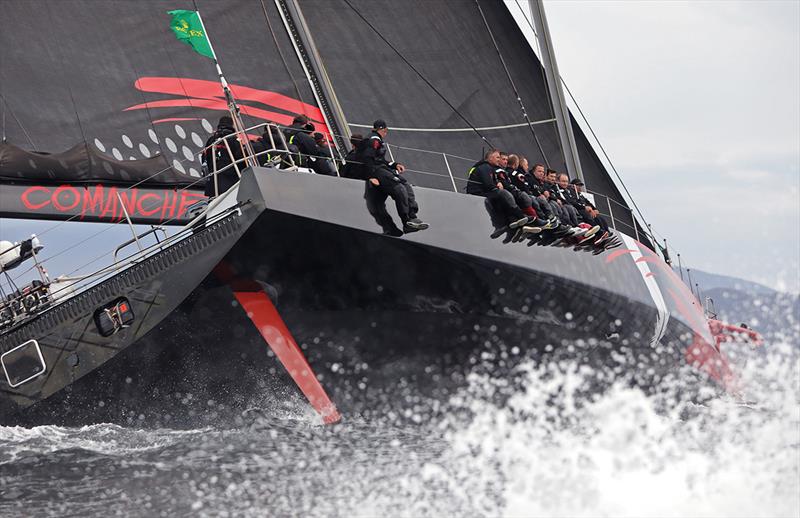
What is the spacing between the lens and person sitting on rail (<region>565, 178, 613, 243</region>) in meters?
9.08

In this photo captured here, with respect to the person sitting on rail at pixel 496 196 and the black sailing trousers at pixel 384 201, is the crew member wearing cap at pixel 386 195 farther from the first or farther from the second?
the person sitting on rail at pixel 496 196

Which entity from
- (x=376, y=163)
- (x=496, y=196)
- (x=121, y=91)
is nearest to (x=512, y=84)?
(x=121, y=91)

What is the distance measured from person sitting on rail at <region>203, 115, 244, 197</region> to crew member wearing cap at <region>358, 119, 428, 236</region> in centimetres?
92

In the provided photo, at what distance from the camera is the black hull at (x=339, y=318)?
21.6 ft

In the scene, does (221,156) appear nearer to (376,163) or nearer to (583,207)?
(376,163)

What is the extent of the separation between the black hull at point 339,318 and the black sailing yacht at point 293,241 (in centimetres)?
1

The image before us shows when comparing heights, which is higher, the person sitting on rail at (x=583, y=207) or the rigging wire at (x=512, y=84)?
the rigging wire at (x=512, y=84)

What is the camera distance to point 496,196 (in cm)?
764

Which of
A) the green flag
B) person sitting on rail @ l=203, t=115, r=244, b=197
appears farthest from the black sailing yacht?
the green flag

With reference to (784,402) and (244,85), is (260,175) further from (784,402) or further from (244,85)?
(784,402)

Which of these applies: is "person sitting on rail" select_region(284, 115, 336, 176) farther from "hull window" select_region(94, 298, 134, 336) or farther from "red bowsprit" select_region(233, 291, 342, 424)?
"hull window" select_region(94, 298, 134, 336)

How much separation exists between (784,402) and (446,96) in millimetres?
4225

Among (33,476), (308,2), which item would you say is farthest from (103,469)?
(308,2)

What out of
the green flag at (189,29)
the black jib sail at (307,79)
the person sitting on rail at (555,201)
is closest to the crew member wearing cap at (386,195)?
the person sitting on rail at (555,201)
